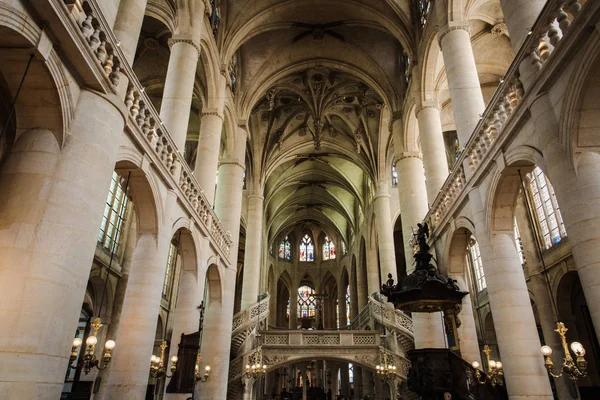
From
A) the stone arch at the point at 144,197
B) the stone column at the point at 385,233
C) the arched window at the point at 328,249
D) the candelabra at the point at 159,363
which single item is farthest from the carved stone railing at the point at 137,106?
the arched window at the point at 328,249

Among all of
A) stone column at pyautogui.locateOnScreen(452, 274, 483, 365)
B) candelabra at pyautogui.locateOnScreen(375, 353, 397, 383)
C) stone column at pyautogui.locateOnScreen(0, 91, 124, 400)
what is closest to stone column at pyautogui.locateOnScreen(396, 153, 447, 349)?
stone column at pyautogui.locateOnScreen(452, 274, 483, 365)

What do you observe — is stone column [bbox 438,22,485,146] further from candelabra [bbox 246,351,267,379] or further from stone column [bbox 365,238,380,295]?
stone column [bbox 365,238,380,295]

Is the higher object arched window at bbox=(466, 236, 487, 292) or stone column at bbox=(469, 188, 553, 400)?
arched window at bbox=(466, 236, 487, 292)

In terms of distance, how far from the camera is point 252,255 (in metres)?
22.2

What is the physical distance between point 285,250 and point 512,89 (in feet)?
113

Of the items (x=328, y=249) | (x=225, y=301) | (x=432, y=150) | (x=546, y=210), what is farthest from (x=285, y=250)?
(x=432, y=150)

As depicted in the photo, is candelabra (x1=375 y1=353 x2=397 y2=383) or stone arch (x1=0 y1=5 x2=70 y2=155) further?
candelabra (x1=375 y1=353 x2=397 y2=383)

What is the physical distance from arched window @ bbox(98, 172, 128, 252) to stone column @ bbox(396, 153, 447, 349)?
10.9 m

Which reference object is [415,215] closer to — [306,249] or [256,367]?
[256,367]

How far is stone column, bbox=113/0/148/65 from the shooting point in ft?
23.5

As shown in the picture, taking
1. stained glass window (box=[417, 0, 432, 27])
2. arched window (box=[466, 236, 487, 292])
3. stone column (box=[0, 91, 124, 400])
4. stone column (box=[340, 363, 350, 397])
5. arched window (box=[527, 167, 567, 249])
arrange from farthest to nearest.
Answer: stone column (box=[340, 363, 350, 397]) < arched window (box=[466, 236, 487, 292]) < arched window (box=[527, 167, 567, 249]) < stained glass window (box=[417, 0, 432, 27]) < stone column (box=[0, 91, 124, 400])

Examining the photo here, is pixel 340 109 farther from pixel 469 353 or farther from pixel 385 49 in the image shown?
pixel 469 353

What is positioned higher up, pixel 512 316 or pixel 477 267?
pixel 477 267

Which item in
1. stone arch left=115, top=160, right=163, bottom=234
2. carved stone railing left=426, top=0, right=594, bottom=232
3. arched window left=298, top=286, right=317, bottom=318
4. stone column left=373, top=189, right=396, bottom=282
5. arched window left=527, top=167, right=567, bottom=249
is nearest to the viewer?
carved stone railing left=426, top=0, right=594, bottom=232
